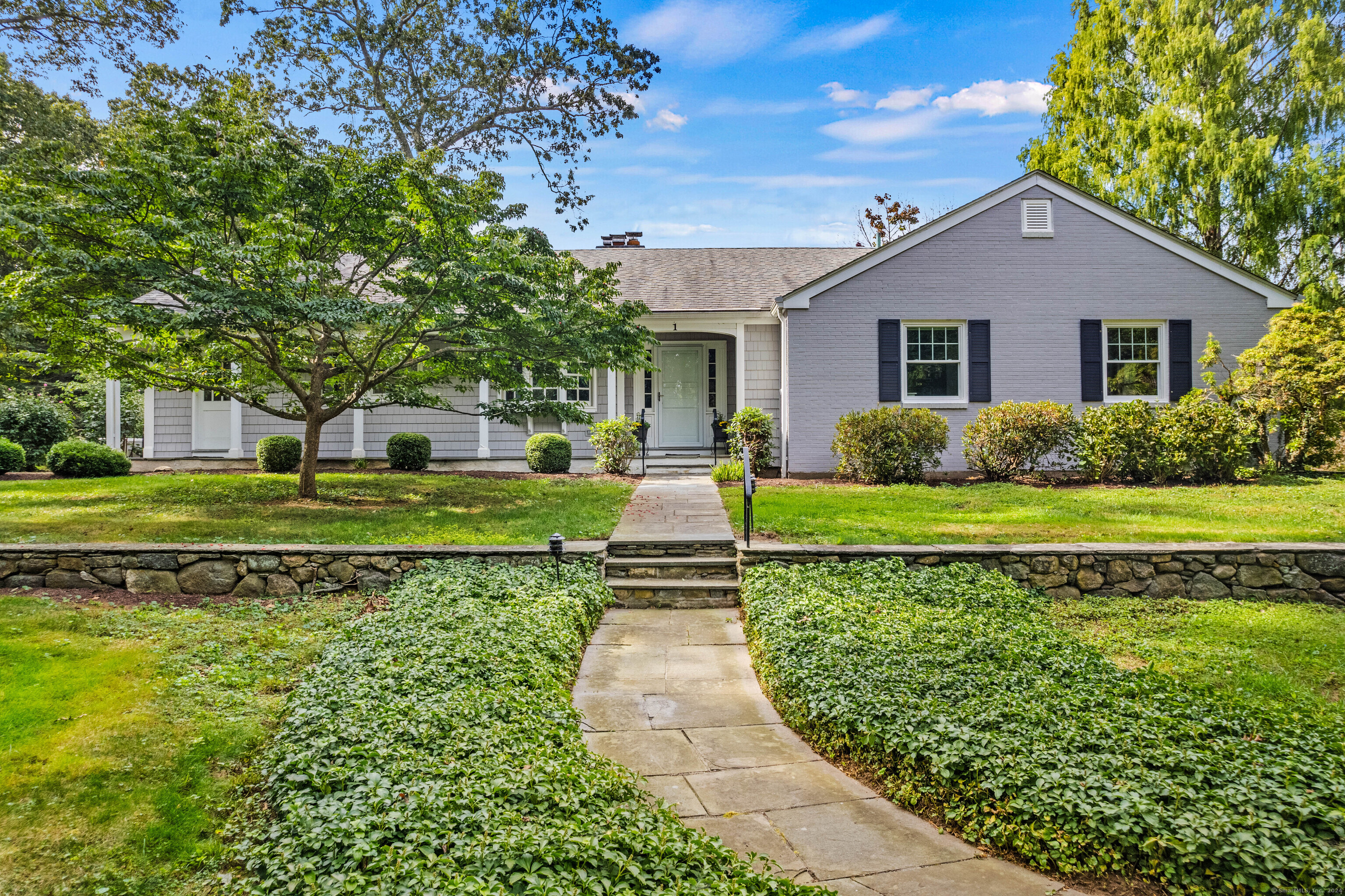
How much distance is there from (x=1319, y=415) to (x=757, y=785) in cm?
1259

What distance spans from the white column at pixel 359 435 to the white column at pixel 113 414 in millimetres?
4729

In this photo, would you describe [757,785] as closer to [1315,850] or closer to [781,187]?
[1315,850]

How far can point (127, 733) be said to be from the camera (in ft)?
11.0

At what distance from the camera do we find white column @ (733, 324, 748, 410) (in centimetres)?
1355

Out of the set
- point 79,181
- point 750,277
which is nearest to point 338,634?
point 79,181

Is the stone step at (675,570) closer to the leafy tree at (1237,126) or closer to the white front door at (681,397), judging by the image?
the white front door at (681,397)

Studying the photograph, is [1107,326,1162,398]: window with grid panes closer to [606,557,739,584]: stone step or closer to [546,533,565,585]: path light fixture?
[606,557,739,584]: stone step

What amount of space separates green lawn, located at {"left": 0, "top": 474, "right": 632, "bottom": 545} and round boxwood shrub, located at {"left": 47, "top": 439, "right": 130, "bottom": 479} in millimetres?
513

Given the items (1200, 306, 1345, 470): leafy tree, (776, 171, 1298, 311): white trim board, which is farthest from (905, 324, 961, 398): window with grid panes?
(1200, 306, 1345, 470): leafy tree

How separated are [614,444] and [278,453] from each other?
6.20 meters

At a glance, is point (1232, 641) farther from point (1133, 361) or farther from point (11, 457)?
point (11, 457)

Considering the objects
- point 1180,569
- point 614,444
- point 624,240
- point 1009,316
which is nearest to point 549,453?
point 614,444

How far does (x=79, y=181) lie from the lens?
7.12 metres

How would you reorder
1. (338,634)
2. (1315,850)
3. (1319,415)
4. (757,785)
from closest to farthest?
(1315,850), (757,785), (338,634), (1319,415)
